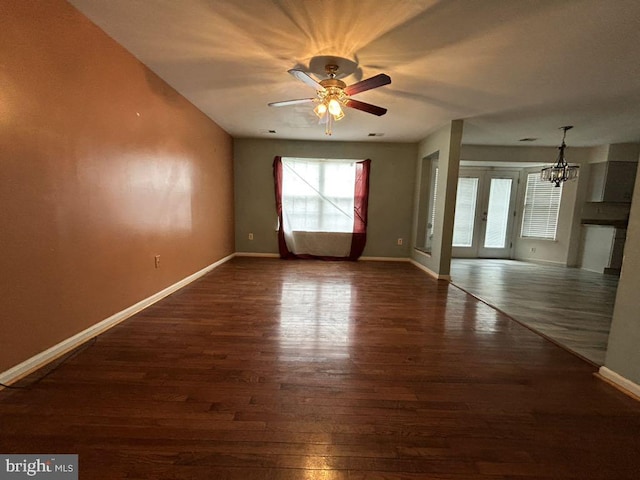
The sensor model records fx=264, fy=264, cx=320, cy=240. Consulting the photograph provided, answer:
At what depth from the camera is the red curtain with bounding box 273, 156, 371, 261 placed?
5.15 m

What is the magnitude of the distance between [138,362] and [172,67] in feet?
8.31

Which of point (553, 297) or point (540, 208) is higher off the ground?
point (540, 208)

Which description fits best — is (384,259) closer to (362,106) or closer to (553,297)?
(553,297)

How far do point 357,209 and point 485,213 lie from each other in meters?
3.14

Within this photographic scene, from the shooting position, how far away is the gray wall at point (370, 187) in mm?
5176

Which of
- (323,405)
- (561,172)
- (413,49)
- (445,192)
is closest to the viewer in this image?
(323,405)

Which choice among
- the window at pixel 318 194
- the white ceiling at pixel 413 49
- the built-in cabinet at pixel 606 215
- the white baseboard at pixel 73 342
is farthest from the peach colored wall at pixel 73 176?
the built-in cabinet at pixel 606 215

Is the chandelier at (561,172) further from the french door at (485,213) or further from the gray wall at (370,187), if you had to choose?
the gray wall at (370,187)

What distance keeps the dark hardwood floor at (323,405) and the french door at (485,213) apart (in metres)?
4.14

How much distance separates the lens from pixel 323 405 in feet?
4.48

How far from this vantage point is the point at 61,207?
1731mm

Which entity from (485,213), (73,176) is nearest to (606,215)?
(485,213)

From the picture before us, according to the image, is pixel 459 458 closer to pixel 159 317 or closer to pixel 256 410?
pixel 256 410

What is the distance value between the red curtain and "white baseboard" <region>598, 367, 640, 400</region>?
3854mm
